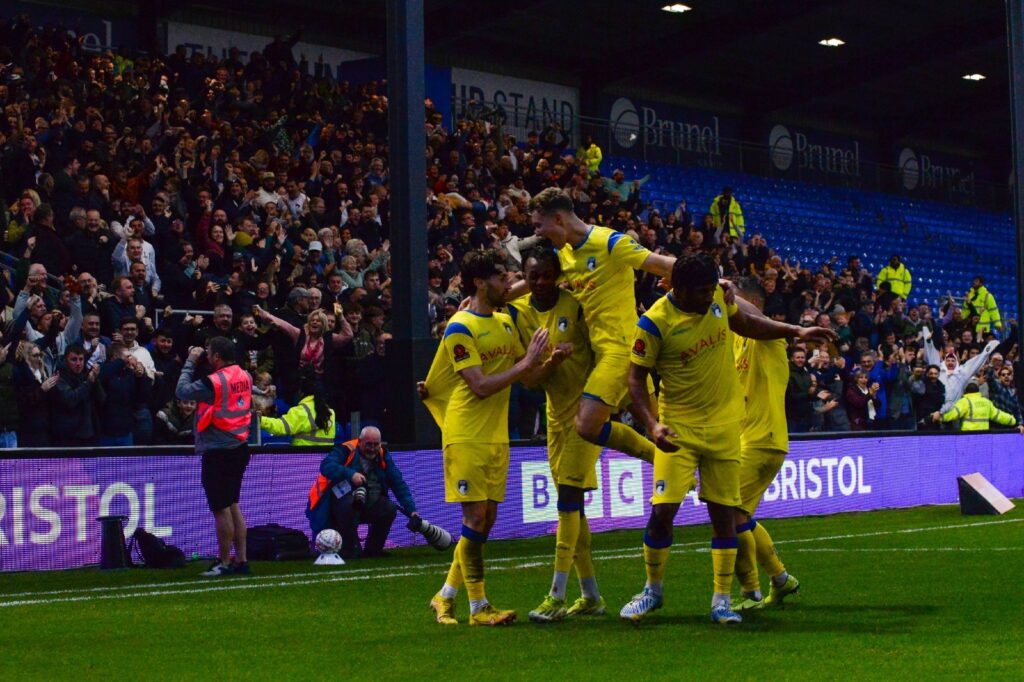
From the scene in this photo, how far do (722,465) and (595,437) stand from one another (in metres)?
0.78

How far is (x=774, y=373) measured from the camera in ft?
36.6

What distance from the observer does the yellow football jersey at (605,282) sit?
1005 centimetres

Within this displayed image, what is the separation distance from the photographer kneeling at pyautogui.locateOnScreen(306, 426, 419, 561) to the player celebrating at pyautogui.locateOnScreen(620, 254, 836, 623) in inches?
271

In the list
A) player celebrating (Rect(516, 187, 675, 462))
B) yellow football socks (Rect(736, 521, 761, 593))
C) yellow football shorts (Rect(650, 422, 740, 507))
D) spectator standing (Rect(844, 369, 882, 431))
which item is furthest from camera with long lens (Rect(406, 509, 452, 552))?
spectator standing (Rect(844, 369, 882, 431))

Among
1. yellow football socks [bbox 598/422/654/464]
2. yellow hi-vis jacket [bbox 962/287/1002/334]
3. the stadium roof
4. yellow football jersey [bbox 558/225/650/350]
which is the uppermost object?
the stadium roof

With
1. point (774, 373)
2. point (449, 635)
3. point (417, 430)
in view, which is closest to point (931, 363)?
point (417, 430)

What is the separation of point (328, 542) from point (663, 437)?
691 centimetres

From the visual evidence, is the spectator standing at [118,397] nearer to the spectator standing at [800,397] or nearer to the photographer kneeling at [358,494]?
the photographer kneeling at [358,494]

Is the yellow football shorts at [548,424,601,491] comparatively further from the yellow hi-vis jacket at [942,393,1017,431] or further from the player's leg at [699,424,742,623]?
the yellow hi-vis jacket at [942,393,1017,431]

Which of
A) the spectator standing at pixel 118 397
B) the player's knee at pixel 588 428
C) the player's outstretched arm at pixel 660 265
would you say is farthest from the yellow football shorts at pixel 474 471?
the spectator standing at pixel 118 397

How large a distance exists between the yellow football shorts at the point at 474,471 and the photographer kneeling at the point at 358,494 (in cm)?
632

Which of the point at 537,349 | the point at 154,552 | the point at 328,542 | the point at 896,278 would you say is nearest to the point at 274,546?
the point at 328,542

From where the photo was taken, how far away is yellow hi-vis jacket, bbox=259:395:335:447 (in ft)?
58.6

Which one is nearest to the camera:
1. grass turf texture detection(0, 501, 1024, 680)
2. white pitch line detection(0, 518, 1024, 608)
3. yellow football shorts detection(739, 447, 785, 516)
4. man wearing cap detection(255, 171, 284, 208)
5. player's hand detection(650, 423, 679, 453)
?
grass turf texture detection(0, 501, 1024, 680)
